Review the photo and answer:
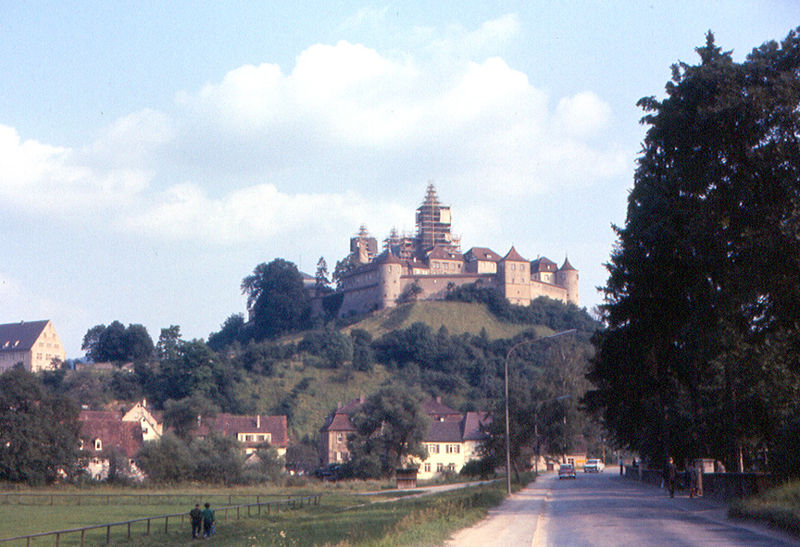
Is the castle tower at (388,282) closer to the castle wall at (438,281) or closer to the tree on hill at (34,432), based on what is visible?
the castle wall at (438,281)

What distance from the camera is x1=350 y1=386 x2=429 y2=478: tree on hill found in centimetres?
7912

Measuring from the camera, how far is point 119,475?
2726 inches

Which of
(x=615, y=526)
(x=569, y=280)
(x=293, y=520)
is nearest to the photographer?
(x=615, y=526)

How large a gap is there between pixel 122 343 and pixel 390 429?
3774 inches

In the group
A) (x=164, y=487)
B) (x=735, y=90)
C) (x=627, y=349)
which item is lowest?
(x=164, y=487)

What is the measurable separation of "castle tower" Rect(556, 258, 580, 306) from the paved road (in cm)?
14877

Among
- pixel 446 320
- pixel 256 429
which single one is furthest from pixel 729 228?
pixel 446 320

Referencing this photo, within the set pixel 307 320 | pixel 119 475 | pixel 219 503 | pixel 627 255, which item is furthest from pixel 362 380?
pixel 627 255

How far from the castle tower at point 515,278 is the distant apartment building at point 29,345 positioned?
91341 millimetres

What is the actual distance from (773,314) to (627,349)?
15896 millimetres

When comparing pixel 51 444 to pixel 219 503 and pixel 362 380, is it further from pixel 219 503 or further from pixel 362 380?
pixel 362 380

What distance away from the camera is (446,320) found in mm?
166250

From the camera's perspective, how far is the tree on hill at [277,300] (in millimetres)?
180000

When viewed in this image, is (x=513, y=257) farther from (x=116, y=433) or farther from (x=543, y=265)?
(x=116, y=433)
